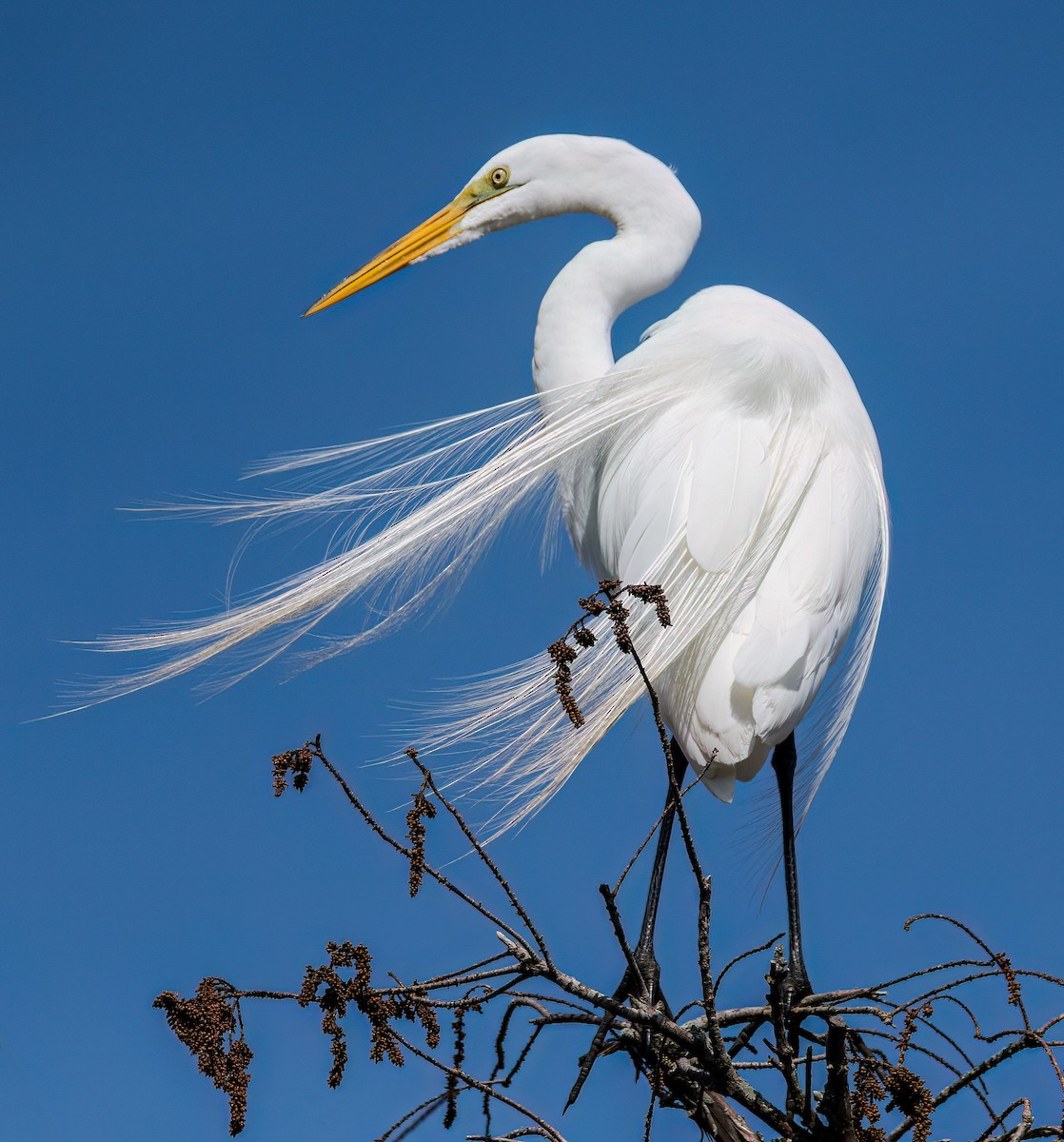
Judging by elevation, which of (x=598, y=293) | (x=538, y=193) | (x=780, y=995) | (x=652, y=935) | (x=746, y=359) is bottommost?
(x=780, y=995)

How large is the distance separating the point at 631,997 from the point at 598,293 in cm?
244

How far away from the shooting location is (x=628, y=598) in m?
3.53

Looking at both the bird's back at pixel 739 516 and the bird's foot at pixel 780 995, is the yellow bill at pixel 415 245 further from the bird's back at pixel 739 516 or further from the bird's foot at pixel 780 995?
the bird's foot at pixel 780 995

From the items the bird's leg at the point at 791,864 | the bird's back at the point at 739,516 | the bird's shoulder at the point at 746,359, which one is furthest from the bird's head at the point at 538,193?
the bird's leg at the point at 791,864

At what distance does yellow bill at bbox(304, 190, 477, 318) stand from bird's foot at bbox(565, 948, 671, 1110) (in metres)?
2.75

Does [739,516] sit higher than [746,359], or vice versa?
[746,359]

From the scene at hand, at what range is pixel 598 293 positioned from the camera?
4.68 m

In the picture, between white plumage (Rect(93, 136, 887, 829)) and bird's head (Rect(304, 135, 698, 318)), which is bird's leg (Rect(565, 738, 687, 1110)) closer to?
white plumage (Rect(93, 136, 887, 829))

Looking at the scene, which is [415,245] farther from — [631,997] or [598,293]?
[631,997]

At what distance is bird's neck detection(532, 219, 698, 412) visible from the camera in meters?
4.59

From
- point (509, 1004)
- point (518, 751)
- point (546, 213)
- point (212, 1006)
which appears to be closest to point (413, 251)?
point (546, 213)

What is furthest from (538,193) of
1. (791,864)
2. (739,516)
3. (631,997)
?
(631,997)

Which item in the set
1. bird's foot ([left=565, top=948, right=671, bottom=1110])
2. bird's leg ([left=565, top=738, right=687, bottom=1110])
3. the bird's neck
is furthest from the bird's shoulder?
bird's foot ([left=565, top=948, right=671, bottom=1110])

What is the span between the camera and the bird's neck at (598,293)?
459 centimetres
